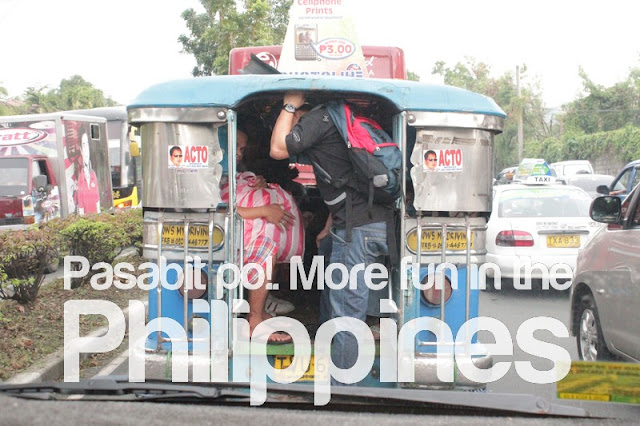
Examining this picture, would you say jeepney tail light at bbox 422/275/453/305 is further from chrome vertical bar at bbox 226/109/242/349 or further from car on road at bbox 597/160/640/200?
car on road at bbox 597/160/640/200

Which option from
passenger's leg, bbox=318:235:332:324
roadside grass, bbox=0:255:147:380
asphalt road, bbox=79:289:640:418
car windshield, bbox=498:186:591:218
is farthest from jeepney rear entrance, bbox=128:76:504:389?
car windshield, bbox=498:186:591:218

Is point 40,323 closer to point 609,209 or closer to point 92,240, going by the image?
point 92,240

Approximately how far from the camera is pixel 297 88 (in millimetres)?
3941

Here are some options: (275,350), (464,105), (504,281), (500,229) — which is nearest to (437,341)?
(275,350)

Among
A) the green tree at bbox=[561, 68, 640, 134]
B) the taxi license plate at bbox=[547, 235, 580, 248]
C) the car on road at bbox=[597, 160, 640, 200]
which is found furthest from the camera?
the green tree at bbox=[561, 68, 640, 134]

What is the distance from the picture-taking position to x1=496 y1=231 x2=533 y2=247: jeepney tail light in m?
9.74

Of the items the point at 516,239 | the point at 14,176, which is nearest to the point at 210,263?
the point at 516,239

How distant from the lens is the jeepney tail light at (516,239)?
9736 millimetres

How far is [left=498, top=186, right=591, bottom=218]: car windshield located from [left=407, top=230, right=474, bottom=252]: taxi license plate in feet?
20.8

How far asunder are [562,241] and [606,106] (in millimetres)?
40827

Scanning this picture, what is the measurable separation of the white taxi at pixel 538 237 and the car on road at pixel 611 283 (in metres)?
3.80

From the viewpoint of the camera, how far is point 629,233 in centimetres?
500

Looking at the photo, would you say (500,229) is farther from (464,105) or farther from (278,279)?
(464,105)

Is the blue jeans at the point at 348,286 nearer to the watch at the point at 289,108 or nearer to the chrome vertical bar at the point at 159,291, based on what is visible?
the watch at the point at 289,108
